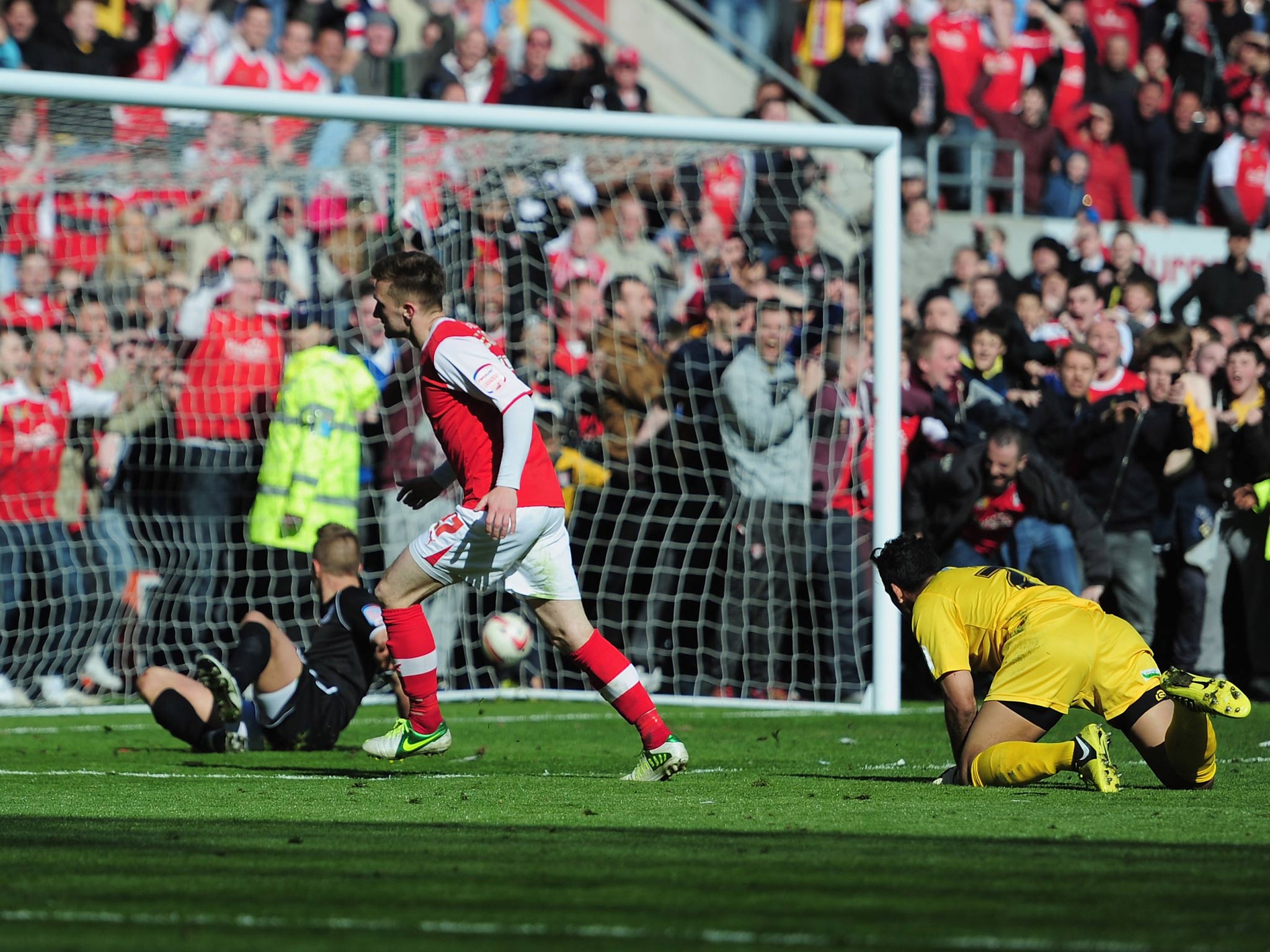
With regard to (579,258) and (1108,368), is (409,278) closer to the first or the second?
(579,258)

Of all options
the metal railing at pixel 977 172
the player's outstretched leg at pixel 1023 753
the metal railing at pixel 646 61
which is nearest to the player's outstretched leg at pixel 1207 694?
the player's outstretched leg at pixel 1023 753

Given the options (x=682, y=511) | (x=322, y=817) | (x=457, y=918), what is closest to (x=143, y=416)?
(x=682, y=511)

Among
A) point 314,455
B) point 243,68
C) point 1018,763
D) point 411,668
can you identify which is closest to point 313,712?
point 411,668

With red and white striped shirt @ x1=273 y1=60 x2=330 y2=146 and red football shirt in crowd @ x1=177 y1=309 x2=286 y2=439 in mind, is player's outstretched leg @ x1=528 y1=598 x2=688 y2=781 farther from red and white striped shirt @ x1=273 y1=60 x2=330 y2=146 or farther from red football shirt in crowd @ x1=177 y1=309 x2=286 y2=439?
red and white striped shirt @ x1=273 y1=60 x2=330 y2=146

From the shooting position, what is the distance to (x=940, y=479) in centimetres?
1166

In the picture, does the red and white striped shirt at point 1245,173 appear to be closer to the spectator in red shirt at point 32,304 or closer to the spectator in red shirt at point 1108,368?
the spectator in red shirt at point 1108,368

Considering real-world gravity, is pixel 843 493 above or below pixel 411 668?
above

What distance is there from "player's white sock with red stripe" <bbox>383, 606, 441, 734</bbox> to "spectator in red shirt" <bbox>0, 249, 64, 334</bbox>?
6274 millimetres

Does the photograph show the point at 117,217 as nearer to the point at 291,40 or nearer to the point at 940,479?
the point at 291,40

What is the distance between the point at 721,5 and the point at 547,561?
43.5 ft

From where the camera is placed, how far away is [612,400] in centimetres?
1250

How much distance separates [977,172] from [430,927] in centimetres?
1436

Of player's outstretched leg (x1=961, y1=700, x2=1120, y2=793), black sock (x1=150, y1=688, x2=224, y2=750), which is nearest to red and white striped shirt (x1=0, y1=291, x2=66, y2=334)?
black sock (x1=150, y1=688, x2=224, y2=750)

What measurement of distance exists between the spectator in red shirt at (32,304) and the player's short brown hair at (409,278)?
615cm
